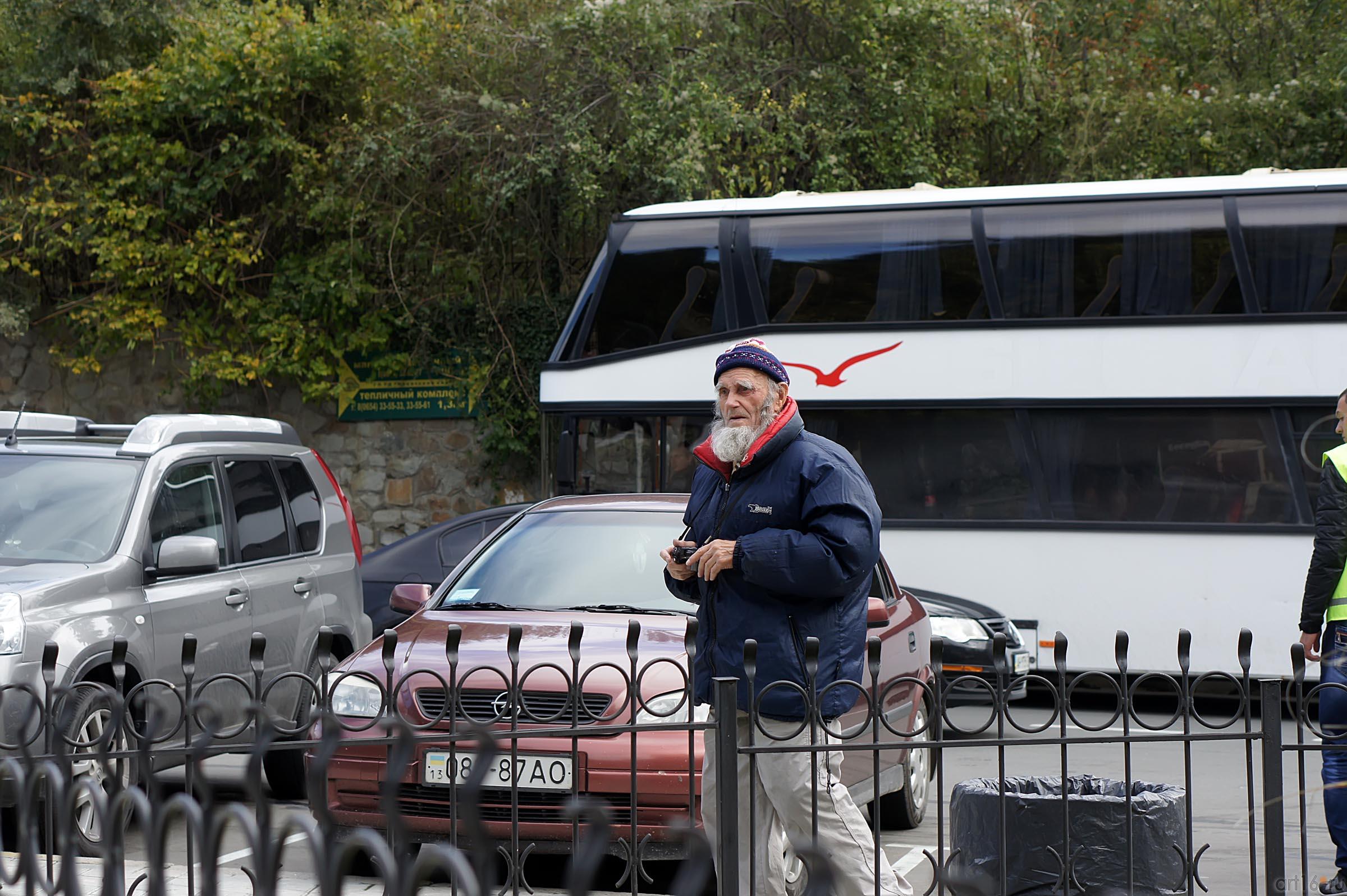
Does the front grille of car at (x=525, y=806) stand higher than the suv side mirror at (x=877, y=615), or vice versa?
the suv side mirror at (x=877, y=615)

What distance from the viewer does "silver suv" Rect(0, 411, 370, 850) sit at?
600 cm

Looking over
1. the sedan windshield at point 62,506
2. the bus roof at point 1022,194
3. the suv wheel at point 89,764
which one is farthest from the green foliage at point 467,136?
the suv wheel at point 89,764

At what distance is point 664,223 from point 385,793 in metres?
11.0

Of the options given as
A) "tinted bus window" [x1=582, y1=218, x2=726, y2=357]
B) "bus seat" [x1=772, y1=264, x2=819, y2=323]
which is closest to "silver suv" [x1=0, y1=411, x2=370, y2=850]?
"tinted bus window" [x1=582, y1=218, x2=726, y2=357]

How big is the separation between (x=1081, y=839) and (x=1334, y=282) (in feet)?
26.5

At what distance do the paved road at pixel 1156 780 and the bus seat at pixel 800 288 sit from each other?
3647 mm

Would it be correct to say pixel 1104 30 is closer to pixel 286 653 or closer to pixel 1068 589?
pixel 1068 589

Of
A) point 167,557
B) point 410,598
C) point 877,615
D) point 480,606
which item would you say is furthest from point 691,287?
point 877,615

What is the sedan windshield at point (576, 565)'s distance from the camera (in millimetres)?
6355

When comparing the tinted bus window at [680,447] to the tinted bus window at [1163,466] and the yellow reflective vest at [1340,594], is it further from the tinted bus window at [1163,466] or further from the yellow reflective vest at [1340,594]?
the yellow reflective vest at [1340,594]

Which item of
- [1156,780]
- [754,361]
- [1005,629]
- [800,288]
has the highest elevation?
[800,288]

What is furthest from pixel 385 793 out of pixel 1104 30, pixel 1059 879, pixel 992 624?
pixel 1104 30

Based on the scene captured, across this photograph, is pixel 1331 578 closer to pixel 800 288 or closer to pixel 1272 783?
pixel 1272 783

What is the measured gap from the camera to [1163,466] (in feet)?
37.3
